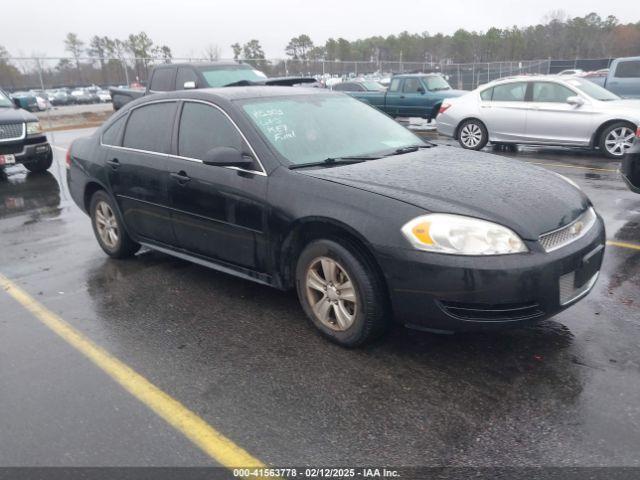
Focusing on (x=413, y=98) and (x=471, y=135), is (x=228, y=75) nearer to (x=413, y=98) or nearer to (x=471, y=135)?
(x=471, y=135)

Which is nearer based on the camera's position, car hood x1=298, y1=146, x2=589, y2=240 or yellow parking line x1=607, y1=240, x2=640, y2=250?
car hood x1=298, y1=146, x2=589, y2=240

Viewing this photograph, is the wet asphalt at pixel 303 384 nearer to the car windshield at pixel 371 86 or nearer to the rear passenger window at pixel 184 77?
the rear passenger window at pixel 184 77

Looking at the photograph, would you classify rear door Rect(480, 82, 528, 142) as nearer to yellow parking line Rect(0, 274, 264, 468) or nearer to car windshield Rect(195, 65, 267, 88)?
car windshield Rect(195, 65, 267, 88)

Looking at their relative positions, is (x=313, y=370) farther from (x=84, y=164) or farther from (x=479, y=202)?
(x=84, y=164)

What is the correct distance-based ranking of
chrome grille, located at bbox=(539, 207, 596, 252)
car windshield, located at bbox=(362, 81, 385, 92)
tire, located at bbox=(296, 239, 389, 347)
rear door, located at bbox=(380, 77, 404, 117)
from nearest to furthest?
chrome grille, located at bbox=(539, 207, 596, 252)
tire, located at bbox=(296, 239, 389, 347)
rear door, located at bbox=(380, 77, 404, 117)
car windshield, located at bbox=(362, 81, 385, 92)

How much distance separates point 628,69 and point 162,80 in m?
11.5

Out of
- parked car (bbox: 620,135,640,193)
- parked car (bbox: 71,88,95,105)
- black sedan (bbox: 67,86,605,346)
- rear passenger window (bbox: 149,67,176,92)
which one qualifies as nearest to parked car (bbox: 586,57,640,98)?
parked car (bbox: 620,135,640,193)

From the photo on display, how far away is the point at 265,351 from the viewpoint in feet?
11.7

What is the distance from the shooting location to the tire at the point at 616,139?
984 cm

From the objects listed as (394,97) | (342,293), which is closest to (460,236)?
(342,293)

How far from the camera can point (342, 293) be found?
345cm

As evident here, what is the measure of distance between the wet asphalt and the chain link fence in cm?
1882

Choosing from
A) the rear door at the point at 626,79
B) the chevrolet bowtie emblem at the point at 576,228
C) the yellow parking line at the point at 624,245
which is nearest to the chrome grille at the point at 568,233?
the chevrolet bowtie emblem at the point at 576,228

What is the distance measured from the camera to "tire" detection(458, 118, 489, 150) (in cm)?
1161
